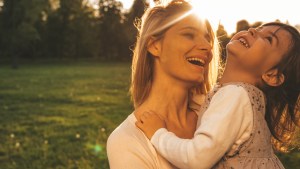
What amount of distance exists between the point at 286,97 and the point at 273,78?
298 mm

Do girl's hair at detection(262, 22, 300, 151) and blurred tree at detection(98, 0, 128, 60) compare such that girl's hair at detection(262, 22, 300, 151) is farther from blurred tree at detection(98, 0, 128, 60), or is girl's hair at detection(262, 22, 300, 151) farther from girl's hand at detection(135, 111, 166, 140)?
blurred tree at detection(98, 0, 128, 60)

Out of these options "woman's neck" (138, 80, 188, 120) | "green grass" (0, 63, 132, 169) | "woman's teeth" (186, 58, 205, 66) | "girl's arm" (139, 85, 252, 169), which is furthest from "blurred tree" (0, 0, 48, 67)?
"girl's arm" (139, 85, 252, 169)

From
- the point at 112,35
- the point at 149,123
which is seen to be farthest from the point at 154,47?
the point at 112,35

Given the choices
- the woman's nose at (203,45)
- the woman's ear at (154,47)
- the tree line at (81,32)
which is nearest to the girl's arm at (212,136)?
the woman's nose at (203,45)

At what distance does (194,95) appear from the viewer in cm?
365

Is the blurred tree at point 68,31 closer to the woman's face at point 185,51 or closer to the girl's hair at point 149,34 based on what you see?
the girl's hair at point 149,34

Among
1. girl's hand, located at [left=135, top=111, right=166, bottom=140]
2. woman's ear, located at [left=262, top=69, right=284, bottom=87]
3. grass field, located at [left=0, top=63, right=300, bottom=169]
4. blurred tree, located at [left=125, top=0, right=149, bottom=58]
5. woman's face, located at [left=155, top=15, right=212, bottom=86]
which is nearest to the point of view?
girl's hand, located at [left=135, top=111, right=166, bottom=140]

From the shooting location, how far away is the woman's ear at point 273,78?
336 centimetres

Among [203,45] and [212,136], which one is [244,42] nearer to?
[203,45]

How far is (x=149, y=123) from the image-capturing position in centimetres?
304

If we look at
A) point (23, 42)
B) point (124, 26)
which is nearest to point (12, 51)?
point (23, 42)

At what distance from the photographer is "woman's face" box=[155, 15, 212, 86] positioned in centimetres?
326

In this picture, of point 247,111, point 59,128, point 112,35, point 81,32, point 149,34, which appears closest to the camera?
point 247,111

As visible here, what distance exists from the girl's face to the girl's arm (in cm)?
36
